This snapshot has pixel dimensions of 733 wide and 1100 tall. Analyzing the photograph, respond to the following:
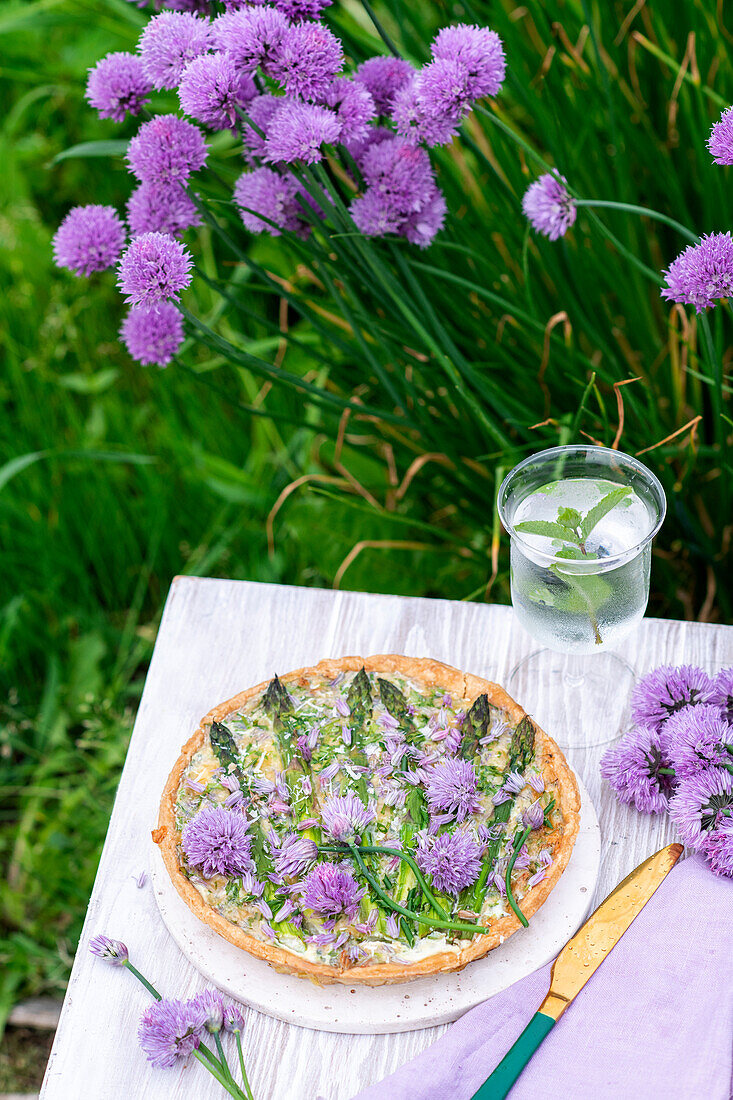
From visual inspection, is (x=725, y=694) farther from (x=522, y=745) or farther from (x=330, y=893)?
(x=330, y=893)

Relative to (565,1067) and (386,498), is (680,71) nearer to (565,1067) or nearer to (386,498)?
(386,498)

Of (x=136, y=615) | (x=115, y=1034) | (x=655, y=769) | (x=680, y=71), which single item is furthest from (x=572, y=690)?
Answer: (x=136, y=615)

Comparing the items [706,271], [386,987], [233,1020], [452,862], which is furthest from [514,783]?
[706,271]

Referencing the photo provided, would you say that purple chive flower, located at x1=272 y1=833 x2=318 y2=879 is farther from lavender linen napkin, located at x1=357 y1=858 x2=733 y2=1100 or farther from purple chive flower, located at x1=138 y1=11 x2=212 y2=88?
purple chive flower, located at x1=138 y1=11 x2=212 y2=88

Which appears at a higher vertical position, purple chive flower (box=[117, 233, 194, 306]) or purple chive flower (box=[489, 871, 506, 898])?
purple chive flower (box=[117, 233, 194, 306])

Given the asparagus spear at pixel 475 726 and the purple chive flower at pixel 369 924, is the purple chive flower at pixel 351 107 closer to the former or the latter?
the asparagus spear at pixel 475 726

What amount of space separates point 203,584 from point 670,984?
2.52ft

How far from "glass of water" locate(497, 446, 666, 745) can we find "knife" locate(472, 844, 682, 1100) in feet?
0.66

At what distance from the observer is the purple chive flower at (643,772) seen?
3.64ft

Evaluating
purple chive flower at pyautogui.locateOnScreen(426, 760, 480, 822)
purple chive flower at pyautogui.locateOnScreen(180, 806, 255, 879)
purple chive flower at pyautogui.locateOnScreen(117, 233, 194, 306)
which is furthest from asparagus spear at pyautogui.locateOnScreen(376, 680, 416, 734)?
purple chive flower at pyautogui.locateOnScreen(117, 233, 194, 306)

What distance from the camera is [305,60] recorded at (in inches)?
43.6

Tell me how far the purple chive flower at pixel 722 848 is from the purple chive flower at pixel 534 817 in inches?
6.2

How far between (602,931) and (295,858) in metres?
0.30

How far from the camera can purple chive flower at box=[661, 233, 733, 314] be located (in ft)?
3.34
